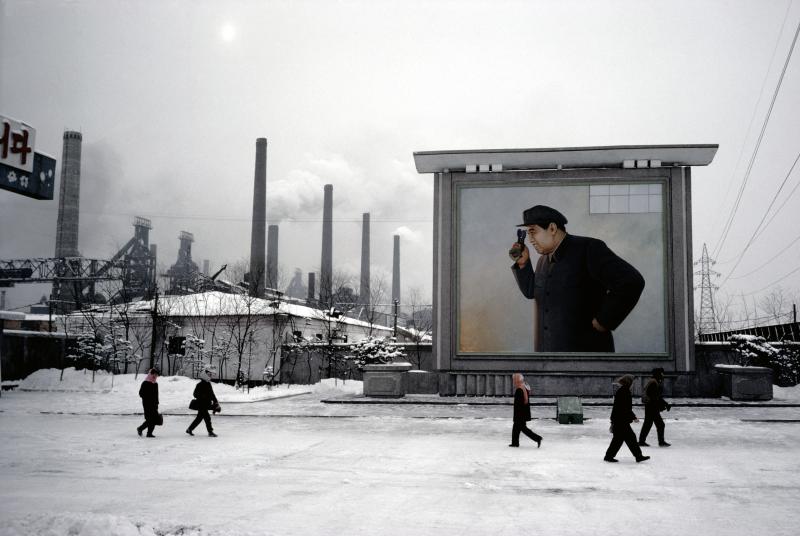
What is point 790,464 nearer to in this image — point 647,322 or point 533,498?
point 533,498

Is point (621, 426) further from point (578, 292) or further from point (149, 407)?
point (578, 292)

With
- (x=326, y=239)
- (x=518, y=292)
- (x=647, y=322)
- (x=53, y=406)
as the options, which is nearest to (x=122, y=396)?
(x=53, y=406)

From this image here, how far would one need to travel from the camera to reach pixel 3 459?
12695mm

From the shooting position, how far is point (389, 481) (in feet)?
35.4

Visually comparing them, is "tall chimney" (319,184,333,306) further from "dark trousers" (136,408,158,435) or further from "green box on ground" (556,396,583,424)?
"dark trousers" (136,408,158,435)

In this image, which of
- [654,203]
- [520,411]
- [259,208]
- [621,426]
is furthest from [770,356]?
[259,208]

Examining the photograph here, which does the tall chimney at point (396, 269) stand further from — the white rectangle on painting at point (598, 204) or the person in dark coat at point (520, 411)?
the person in dark coat at point (520, 411)

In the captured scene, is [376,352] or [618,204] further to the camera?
[376,352]

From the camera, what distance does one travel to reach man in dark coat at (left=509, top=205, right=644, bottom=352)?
26781mm

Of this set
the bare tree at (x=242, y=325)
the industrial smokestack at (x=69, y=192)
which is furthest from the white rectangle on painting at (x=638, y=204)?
the industrial smokestack at (x=69, y=192)

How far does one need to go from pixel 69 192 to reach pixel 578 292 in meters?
52.9

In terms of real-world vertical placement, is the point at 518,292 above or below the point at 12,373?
above

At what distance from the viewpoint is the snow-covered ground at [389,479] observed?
26.5 feet

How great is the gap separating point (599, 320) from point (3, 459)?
67.2 feet
